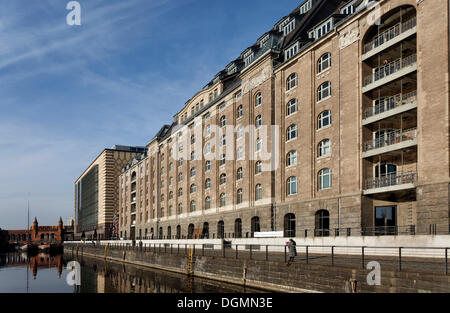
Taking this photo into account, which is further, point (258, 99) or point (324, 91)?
point (258, 99)

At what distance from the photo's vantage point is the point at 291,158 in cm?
4284

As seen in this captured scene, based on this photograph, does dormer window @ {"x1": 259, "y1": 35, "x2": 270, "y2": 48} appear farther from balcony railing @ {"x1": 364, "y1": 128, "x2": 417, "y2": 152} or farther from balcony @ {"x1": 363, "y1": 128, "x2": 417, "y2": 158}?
balcony @ {"x1": 363, "y1": 128, "x2": 417, "y2": 158}

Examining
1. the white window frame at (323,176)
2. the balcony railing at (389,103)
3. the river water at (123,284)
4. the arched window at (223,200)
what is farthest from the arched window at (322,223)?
the arched window at (223,200)

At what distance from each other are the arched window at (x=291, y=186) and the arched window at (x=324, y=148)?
14.6 feet

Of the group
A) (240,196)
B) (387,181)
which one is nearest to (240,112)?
(240,196)

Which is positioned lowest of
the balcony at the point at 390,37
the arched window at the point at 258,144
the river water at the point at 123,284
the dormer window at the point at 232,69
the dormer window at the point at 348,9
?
the river water at the point at 123,284

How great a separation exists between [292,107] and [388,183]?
46.1 feet

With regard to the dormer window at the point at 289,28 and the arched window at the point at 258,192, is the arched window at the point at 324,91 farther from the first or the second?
the arched window at the point at 258,192

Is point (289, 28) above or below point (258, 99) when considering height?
above

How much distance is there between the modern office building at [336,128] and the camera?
92.8ft

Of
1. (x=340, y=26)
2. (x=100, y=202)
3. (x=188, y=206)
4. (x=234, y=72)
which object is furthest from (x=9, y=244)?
(x=340, y=26)

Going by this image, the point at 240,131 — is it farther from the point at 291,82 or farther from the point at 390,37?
the point at 390,37

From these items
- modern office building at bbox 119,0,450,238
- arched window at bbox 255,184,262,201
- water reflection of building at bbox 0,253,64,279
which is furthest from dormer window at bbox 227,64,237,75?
water reflection of building at bbox 0,253,64,279
